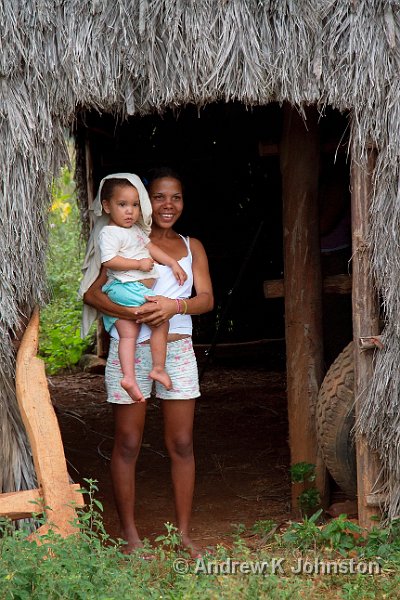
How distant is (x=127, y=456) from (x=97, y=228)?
1261 millimetres

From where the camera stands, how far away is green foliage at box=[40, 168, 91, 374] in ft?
35.8

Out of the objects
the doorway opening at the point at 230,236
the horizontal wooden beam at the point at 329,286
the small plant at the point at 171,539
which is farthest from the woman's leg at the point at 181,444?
the doorway opening at the point at 230,236

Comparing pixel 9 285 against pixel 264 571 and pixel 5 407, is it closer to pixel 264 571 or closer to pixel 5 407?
pixel 5 407

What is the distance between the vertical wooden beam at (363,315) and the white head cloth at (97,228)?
3.73 feet

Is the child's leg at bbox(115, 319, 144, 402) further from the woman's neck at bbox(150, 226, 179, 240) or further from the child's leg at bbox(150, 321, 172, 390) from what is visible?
the woman's neck at bbox(150, 226, 179, 240)

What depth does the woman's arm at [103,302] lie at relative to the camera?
481 cm

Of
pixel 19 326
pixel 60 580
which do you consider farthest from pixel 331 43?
pixel 60 580

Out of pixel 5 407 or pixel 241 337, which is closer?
pixel 5 407

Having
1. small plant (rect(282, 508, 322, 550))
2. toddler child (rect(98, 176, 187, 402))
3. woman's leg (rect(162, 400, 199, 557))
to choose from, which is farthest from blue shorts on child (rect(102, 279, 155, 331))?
small plant (rect(282, 508, 322, 550))

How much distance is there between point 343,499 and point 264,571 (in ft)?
4.76

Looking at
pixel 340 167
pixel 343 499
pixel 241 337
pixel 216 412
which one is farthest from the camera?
pixel 241 337

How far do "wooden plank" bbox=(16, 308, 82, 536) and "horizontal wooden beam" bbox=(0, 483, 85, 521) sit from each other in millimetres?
16

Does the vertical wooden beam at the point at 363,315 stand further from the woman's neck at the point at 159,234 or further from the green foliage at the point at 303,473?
the woman's neck at the point at 159,234

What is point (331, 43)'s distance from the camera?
4738 millimetres
